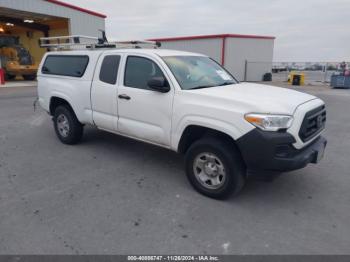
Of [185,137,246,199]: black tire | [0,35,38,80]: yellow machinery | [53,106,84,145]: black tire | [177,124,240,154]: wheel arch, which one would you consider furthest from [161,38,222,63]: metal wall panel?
[185,137,246,199]: black tire

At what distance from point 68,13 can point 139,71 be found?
61.1ft

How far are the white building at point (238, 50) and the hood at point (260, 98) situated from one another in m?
18.8

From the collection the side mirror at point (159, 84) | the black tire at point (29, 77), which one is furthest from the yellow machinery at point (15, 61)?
the side mirror at point (159, 84)

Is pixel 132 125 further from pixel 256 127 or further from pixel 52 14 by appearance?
pixel 52 14

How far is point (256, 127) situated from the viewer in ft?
10.2

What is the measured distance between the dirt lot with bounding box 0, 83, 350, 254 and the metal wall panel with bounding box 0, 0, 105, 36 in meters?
15.8

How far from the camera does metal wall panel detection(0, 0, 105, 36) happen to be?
56.7ft

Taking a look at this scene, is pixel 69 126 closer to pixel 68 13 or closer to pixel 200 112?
pixel 200 112

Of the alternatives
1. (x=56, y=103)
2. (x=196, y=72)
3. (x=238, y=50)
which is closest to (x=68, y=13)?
(x=238, y=50)

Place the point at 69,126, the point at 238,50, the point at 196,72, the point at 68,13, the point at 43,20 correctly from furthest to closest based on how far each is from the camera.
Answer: the point at 43,20
the point at 238,50
the point at 68,13
the point at 69,126
the point at 196,72

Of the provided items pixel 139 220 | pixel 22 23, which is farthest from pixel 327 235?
pixel 22 23

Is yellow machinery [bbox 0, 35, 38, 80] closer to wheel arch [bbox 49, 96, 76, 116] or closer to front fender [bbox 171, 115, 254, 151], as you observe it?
wheel arch [bbox 49, 96, 76, 116]

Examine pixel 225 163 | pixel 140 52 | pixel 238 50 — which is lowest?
pixel 225 163

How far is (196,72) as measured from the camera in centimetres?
432
